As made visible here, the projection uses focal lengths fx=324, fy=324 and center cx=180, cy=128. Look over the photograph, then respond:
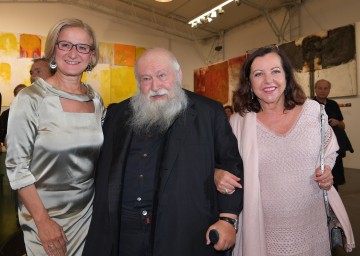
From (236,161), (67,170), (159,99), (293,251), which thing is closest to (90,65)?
(159,99)

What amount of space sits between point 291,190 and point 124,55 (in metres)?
11.3

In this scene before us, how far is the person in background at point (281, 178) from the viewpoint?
6.14 feet

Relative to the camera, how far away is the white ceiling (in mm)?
10898

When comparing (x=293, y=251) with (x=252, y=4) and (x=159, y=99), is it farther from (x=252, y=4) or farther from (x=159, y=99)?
(x=252, y=4)

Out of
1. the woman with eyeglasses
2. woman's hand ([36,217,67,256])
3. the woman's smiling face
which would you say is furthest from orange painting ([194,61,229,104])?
woman's hand ([36,217,67,256])

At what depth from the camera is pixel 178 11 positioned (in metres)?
12.4

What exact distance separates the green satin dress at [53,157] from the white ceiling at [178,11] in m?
9.79

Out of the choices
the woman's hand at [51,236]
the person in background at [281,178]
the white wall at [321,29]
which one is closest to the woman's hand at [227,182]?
the person in background at [281,178]

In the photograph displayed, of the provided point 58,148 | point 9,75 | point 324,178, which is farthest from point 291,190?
point 9,75

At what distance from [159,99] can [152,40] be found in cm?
1202

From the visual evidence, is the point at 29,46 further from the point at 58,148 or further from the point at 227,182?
the point at 227,182

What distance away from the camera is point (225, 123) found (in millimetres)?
1913

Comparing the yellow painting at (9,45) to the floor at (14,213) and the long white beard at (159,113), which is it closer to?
the floor at (14,213)

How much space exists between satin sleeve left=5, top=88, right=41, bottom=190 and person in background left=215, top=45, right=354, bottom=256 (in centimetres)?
102
